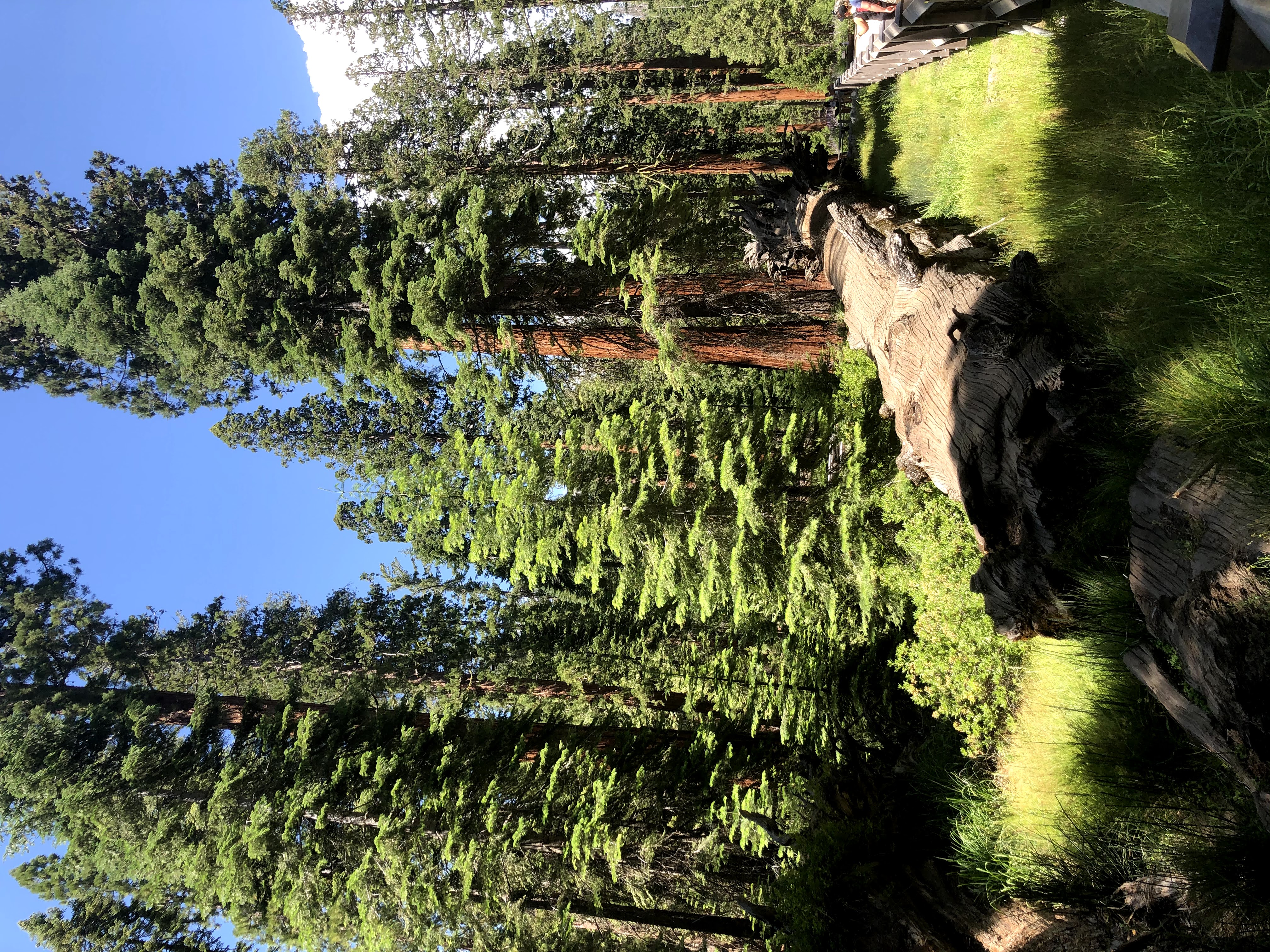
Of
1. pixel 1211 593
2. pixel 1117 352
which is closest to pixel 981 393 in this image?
pixel 1117 352

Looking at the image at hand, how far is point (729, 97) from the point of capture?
25.2 meters

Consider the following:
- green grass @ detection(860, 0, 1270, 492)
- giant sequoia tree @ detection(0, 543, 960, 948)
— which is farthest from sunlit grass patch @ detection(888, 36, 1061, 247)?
giant sequoia tree @ detection(0, 543, 960, 948)

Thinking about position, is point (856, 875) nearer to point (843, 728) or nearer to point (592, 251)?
point (843, 728)

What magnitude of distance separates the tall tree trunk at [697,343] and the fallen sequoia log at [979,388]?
4.70 m

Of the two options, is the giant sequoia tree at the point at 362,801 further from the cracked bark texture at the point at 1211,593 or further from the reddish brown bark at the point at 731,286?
the reddish brown bark at the point at 731,286

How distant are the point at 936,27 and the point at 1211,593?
7.79 m

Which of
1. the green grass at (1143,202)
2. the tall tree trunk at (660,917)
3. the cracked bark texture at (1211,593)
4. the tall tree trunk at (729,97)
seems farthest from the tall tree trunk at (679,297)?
the tall tree trunk at (729,97)

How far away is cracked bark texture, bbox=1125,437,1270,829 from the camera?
14.7 feet

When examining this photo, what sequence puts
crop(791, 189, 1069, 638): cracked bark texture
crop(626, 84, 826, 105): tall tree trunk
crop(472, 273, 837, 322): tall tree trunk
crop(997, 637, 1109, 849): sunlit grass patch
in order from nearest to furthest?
crop(791, 189, 1069, 638): cracked bark texture → crop(997, 637, 1109, 849): sunlit grass patch → crop(472, 273, 837, 322): tall tree trunk → crop(626, 84, 826, 105): tall tree trunk

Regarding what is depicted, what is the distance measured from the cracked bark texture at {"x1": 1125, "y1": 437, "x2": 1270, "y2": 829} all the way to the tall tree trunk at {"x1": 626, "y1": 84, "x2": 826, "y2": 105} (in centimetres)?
2378

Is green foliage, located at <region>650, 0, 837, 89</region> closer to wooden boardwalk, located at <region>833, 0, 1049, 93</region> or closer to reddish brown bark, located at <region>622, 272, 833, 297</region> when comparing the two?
wooden boardwalk, located at <region>833, 0, 1049, 93</region>

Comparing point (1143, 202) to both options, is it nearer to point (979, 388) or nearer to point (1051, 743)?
point (979, 388)

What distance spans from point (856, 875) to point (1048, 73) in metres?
10.7

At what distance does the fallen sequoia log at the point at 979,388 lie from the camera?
266 inches
